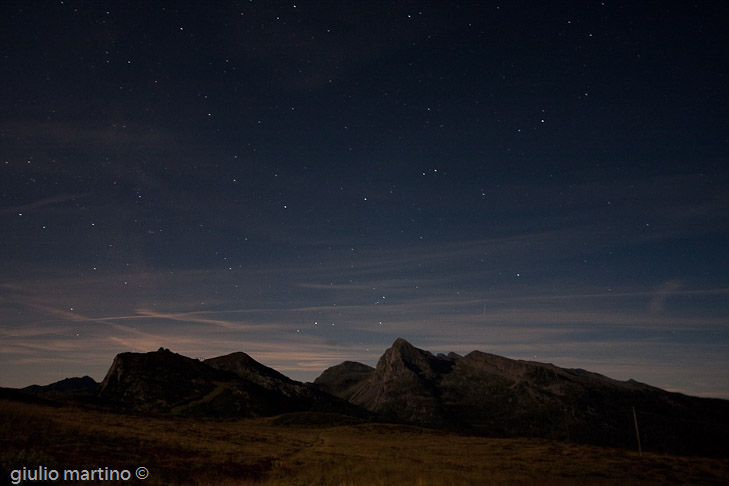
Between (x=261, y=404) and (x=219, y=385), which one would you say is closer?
(x=261, y=404)

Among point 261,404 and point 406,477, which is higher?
point 406,477

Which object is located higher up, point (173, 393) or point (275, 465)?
point (275, 465)

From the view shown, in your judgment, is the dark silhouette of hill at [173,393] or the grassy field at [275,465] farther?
the dark silhouette of hill at [173,393]

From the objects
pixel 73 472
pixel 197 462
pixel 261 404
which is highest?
pixel 73 472

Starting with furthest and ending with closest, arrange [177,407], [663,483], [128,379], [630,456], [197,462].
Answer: [128,379] < [177,407] < [630,456] < [663,483] < [197,462]

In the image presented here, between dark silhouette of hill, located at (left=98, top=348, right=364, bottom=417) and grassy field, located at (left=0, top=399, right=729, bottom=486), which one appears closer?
grassy field, located at (left=0, top=399, right=729, bottom=486)

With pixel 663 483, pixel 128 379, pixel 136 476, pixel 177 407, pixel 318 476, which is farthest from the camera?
pixel 128 379

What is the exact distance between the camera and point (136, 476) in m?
17.6

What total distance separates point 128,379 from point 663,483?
8063 inches

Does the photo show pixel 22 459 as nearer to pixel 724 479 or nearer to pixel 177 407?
pixel 724 479

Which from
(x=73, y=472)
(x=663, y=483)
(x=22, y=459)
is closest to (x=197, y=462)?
(x=73, y=472)

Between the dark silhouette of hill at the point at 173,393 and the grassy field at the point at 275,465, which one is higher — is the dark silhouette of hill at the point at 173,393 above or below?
Answer: below

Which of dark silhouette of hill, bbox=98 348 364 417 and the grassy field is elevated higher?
the grassy field

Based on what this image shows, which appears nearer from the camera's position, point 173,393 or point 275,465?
point 275,465
